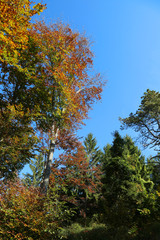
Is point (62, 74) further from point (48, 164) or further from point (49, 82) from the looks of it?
point (48, 164)

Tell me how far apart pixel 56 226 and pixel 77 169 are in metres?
11.0

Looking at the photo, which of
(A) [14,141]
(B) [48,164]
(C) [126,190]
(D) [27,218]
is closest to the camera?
(D) [27,218]

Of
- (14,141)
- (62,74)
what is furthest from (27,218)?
(62,74)

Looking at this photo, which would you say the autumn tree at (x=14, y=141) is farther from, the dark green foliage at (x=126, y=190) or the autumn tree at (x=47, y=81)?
the dark green foliage at (x=126, y=190)

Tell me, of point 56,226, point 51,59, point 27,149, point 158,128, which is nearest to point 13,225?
point 56,226

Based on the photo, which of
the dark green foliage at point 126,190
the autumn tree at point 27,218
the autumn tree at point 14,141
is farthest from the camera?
the dark green foliage at point 126,190

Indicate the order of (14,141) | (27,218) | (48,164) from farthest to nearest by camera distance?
(48,164)
(14,141)
(27,218)

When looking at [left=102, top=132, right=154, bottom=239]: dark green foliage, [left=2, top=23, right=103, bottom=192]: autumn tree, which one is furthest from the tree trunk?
[left=102, top=132, right=154, bottom=239]: dark green foliage

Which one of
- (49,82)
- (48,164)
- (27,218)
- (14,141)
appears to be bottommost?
(27,218)

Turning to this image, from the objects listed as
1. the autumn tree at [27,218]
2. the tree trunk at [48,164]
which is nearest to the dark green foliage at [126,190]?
the autumn tree at [27,218]

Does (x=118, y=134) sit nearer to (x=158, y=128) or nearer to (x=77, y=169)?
(x=158, y=128)

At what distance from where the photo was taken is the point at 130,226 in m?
8.59

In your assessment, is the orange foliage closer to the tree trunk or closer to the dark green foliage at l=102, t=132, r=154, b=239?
the tree trunk

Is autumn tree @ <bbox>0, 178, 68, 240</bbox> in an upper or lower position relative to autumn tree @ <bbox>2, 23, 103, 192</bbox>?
lower
